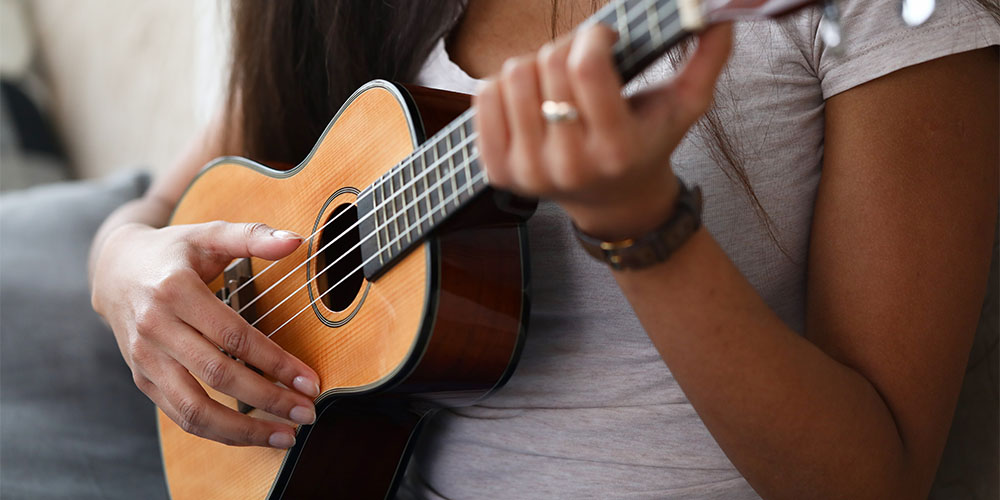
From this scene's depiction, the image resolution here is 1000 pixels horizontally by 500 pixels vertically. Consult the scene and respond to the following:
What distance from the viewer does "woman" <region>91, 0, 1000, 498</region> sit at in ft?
1.44

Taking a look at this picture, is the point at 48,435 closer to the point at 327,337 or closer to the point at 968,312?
the point at 327,337

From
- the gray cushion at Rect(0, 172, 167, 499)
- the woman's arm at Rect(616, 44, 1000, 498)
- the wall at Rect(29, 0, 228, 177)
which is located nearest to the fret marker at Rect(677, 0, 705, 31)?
the woman's arm at Rect(616, 44, 1000, 498)

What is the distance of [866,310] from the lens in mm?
595

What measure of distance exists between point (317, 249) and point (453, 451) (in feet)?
0.84

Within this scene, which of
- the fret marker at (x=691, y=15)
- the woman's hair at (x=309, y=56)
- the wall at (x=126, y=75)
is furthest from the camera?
the wall at (x=126, y=75)

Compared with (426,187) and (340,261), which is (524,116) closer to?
(426,187)

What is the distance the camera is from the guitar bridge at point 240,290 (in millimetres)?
803

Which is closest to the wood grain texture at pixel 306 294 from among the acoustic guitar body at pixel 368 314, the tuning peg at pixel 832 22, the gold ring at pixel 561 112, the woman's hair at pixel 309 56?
the acoustic guitar body at pixel 368 314

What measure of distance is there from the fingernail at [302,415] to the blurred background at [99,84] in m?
0.97

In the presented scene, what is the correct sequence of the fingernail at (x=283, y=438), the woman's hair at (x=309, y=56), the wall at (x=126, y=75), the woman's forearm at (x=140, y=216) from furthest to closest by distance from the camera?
1. the wall at (x=126, y=75)
2. the woman's forearm at (x=140, y=216)
3. the woman's hair at (x=309, y=56)
4. the fingernail at (x=283, y=438)

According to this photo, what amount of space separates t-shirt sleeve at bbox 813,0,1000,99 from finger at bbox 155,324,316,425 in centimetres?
53

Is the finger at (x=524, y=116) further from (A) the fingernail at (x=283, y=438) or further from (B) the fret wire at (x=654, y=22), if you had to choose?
(A) the fingernail at (x=283, y=438)

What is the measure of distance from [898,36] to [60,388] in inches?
45.4

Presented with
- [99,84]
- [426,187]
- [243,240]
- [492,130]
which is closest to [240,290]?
[243,240]
